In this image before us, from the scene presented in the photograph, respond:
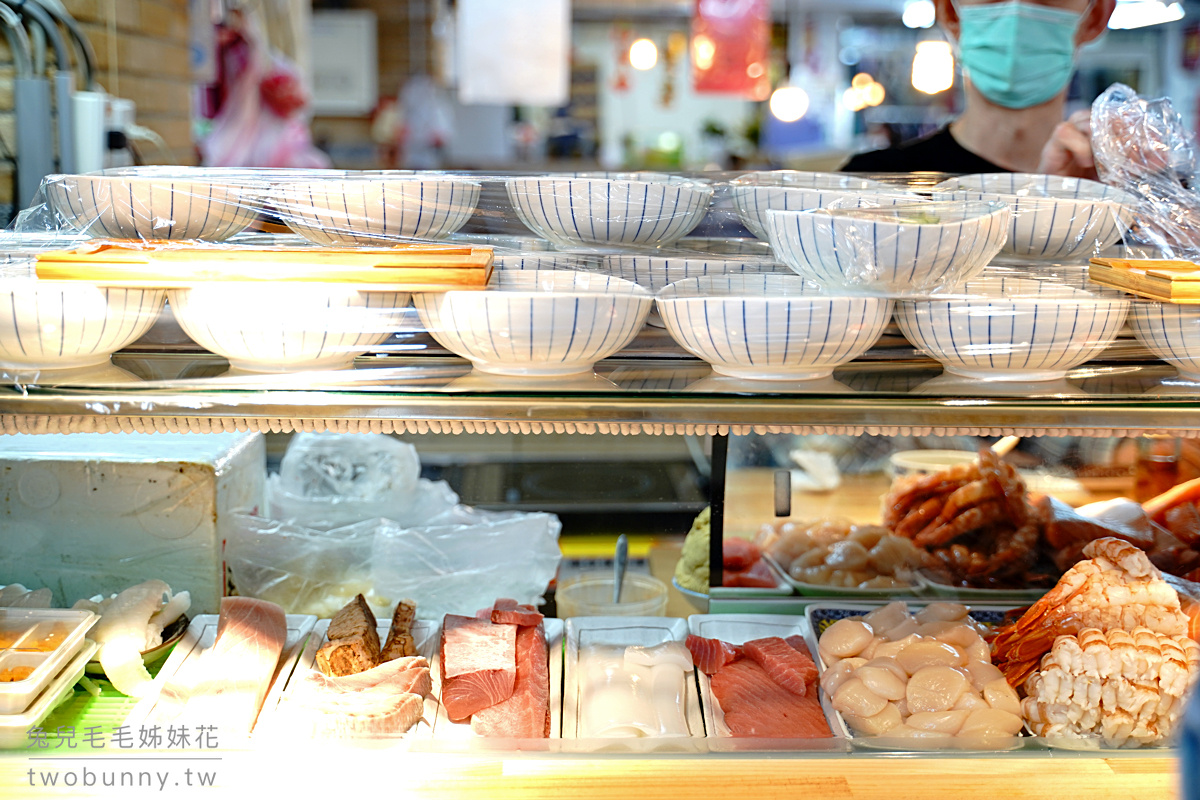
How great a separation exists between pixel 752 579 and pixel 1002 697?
622 millimetres

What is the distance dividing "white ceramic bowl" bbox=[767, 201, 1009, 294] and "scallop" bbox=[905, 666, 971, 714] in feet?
2.04

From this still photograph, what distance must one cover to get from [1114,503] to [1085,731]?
0.83 metres

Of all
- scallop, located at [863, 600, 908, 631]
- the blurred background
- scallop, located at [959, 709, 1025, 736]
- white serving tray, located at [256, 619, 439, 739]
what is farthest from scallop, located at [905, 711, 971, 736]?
the blurred background

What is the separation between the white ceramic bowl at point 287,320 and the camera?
1.19 m

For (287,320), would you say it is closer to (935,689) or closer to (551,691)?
(551,691)

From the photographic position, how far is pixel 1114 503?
2086mm

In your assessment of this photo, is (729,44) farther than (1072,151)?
Yes

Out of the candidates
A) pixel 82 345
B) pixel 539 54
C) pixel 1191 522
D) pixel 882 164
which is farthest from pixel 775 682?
pixel 539 54

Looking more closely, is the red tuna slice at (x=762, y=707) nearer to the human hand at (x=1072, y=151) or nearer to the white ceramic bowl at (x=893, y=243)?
the white ceramic bowl at (x=893, y=243)

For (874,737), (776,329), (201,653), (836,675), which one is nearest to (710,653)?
(836,675)

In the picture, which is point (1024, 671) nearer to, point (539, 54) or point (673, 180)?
point (673, 180)

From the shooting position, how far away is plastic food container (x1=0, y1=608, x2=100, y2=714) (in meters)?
1.36

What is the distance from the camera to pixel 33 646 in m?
1.49

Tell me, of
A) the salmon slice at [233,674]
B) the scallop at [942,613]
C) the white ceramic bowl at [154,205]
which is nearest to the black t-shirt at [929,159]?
the scallop at [942,613]
